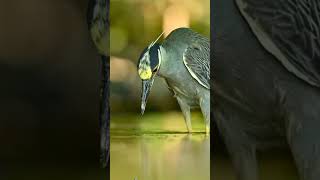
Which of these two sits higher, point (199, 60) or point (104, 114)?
point (199, 60)

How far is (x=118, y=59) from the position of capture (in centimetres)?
126

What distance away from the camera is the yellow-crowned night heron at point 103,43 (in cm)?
125

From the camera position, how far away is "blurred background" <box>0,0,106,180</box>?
48.8 inches

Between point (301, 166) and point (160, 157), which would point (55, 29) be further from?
point (301, 166)

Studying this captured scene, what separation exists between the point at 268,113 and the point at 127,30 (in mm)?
488

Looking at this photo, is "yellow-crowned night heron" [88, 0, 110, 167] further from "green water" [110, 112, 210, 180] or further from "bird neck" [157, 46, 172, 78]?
"bird neck" [157, 46, 172, 78]

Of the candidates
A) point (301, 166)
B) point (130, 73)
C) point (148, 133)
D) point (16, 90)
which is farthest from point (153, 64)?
point (301, 166)

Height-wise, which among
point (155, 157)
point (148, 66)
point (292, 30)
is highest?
point (292, 30)

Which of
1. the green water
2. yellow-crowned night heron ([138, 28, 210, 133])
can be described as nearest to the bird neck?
yellow-crowned night heron ([138, 28, 210, 133])

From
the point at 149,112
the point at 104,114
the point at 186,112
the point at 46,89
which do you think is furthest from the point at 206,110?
the point at 46,89

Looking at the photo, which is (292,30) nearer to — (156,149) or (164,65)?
(164,65)

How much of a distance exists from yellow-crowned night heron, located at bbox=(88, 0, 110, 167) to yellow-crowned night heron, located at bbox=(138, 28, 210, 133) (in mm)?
108

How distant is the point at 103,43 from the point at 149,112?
0.25 metres

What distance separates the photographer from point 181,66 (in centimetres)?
126
